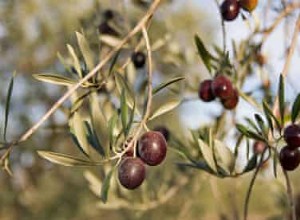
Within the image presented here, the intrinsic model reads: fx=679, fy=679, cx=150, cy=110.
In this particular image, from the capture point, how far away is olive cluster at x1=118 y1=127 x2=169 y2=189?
25.4 inches

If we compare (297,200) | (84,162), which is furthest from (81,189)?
(84,162)

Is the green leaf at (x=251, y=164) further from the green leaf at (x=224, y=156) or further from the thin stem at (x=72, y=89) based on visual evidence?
the thin stem at (x=72, y=89)

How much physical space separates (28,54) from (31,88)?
0.47 m

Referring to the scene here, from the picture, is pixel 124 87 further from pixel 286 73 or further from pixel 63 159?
pixel 286 73

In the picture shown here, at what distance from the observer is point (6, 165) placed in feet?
2.54

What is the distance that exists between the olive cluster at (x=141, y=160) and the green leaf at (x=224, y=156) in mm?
183

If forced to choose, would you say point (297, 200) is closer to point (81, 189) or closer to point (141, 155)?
point (141, 155)

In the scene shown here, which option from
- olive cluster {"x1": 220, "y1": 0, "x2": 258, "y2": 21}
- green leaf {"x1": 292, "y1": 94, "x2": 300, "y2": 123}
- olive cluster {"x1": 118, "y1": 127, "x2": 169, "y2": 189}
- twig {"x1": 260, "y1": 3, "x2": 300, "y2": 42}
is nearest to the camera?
olive cluster {"x1": 118, "y1": 127, "x2": 169, "y2": 189}

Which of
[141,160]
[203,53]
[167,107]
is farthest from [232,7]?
[141,160]

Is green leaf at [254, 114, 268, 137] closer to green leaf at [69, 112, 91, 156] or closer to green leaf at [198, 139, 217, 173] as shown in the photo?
green leaf at [198, 139, 217, 173]

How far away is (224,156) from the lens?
83 centimetres

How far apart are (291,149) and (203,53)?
0.72 feet

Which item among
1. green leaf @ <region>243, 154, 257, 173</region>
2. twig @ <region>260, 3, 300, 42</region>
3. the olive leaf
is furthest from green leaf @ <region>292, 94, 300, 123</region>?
twig @ <region>260, 3, 300, 42</region>

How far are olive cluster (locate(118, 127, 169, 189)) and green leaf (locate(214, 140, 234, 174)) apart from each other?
18 cm
